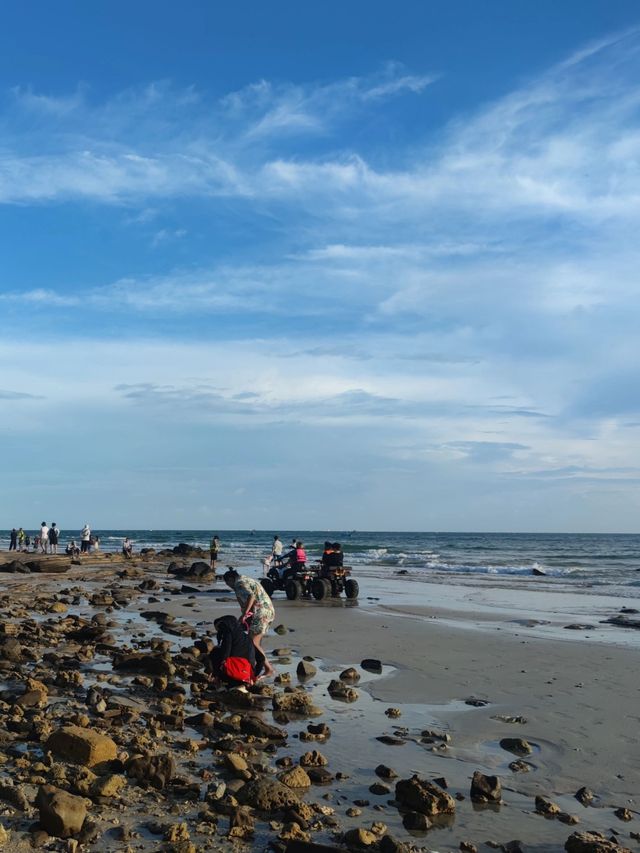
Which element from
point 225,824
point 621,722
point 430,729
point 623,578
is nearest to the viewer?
point 225,824

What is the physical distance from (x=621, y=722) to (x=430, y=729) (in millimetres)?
2340

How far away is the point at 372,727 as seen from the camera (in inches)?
305

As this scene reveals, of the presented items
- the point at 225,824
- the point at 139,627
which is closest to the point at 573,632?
the point at 139,627

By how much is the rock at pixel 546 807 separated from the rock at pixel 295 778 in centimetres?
174

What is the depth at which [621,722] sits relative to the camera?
842 centimetres

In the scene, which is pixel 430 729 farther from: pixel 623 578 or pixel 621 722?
pixel 623 578

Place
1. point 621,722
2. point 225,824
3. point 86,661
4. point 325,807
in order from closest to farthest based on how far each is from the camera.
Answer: point 225,824 < point 325,807 < point 621,722 < point 86,661

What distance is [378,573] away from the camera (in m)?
38.6

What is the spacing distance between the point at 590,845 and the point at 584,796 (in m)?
1.34

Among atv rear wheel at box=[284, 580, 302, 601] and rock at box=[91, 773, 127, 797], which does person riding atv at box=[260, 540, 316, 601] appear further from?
rock at box=[91, 773, 127, 797]

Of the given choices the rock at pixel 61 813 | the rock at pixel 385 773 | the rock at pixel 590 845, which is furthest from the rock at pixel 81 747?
the rock at pixel 590 845

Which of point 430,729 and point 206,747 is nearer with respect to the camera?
point 206,747

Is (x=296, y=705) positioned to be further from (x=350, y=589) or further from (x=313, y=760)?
(x=350, y=589)

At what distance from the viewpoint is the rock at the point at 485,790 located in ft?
18.7
